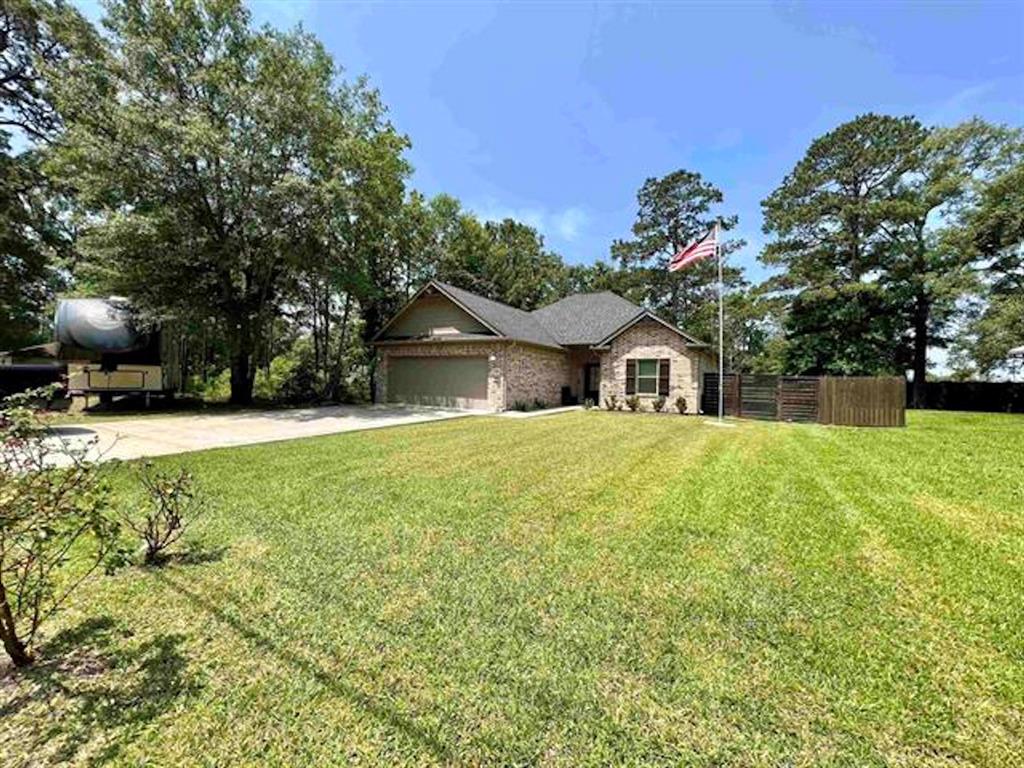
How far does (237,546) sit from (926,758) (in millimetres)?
4873

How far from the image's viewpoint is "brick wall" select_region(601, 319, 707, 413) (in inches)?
667

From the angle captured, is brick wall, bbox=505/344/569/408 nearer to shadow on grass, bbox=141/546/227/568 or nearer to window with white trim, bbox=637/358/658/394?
window with white trim, bbox=637/358/658/394

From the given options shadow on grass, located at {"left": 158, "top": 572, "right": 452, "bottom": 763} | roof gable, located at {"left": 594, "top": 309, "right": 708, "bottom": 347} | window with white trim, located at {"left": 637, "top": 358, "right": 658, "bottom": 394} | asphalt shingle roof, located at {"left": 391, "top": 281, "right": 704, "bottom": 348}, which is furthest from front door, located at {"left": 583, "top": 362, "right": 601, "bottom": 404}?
shadow on grass, located at {"left": 158, "top": 572, "right": 452, "bottom": 763}

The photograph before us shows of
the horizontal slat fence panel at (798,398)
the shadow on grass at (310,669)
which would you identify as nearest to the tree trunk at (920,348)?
the horizontal slat fence panel at (798,398)

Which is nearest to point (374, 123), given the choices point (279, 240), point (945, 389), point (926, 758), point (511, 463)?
point (279, 240)

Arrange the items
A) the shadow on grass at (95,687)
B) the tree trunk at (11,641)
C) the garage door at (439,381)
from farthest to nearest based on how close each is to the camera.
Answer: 1. the garage door at (439,381)
2. the tree trunk at (11,641)
3. the shadow on grass at (95,687)

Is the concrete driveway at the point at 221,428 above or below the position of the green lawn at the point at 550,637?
above

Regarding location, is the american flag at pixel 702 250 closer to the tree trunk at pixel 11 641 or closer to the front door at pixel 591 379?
the front door at pixel 591 379

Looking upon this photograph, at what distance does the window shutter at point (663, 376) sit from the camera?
56.9ft

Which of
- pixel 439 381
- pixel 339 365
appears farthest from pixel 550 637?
pixel 339 365

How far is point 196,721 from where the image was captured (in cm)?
216

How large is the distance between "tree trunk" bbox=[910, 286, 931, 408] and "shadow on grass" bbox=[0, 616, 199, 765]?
29740 mm

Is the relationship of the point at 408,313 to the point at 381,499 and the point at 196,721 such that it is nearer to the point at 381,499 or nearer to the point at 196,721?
the point at 381,499

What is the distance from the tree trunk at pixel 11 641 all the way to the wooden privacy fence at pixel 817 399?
16.8 m
